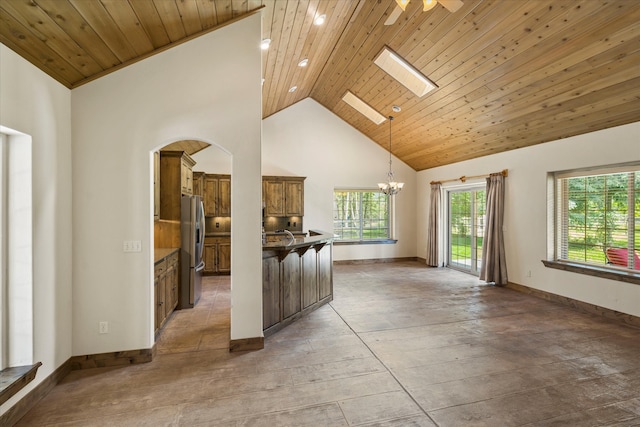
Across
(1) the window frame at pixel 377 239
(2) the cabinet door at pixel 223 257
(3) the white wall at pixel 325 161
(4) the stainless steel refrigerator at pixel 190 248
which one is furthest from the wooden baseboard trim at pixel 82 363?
(1) the window frame at pixel 377 239

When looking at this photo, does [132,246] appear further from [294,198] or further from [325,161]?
[325,161]

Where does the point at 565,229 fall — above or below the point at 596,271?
above

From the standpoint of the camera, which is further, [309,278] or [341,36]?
[341,36]

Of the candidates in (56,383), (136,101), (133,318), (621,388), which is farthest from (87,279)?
(621,388)

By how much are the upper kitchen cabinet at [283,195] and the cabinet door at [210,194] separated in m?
1.09

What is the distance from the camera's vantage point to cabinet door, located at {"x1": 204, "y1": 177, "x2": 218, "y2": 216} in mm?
6816

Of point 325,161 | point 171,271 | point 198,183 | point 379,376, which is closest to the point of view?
point 379,376

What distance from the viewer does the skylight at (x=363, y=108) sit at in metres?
6.70

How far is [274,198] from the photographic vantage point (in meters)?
7.31

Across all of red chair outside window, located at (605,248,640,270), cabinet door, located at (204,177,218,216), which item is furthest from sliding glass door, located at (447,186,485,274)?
cabinet door, located at (204,177,218,216)

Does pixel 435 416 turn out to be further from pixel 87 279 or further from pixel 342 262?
pixel 342 262

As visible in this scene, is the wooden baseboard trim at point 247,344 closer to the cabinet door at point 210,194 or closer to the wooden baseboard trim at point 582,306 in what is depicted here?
the cabinet door at point 210,194

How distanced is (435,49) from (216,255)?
558 cm

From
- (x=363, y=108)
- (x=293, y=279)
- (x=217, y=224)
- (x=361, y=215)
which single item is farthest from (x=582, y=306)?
(x=217, y=224)
